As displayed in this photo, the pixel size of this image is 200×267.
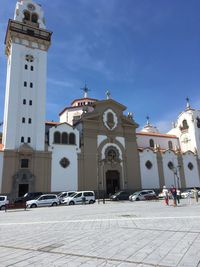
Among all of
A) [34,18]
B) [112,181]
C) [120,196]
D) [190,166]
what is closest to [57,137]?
[112,181]

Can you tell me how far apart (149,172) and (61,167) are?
18048 millimetres

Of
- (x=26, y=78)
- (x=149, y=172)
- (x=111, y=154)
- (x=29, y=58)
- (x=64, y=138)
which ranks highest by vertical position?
(x=29, y=58)

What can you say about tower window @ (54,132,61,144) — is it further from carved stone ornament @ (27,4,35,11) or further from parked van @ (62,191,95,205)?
carved stone ornament @ (27,4,35,11)

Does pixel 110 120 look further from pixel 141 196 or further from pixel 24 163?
pixel 24 163

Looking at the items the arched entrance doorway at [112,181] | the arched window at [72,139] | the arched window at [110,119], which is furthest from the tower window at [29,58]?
the arched entrance doorway at [112,181]

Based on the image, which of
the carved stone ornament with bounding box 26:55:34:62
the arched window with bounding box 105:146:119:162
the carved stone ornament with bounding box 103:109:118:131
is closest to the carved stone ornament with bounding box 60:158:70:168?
the arched window with bounding box 105:146:119:162

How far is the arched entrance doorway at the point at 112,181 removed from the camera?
146 ft

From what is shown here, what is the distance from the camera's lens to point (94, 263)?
229 inches

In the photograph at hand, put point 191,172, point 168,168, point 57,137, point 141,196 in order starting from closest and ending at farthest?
point 141,196 < point 57,137 < point 168,168 < point 191,172

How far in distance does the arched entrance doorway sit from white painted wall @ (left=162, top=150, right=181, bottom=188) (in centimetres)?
1079

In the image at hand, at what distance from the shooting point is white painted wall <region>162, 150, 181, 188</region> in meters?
50.3

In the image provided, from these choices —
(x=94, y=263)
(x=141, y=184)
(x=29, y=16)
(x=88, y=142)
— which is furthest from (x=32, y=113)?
(x=94, y=263)

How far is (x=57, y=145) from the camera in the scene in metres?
41.1

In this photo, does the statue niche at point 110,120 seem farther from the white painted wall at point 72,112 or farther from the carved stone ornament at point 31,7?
the carved stone ornament at point 31,7
